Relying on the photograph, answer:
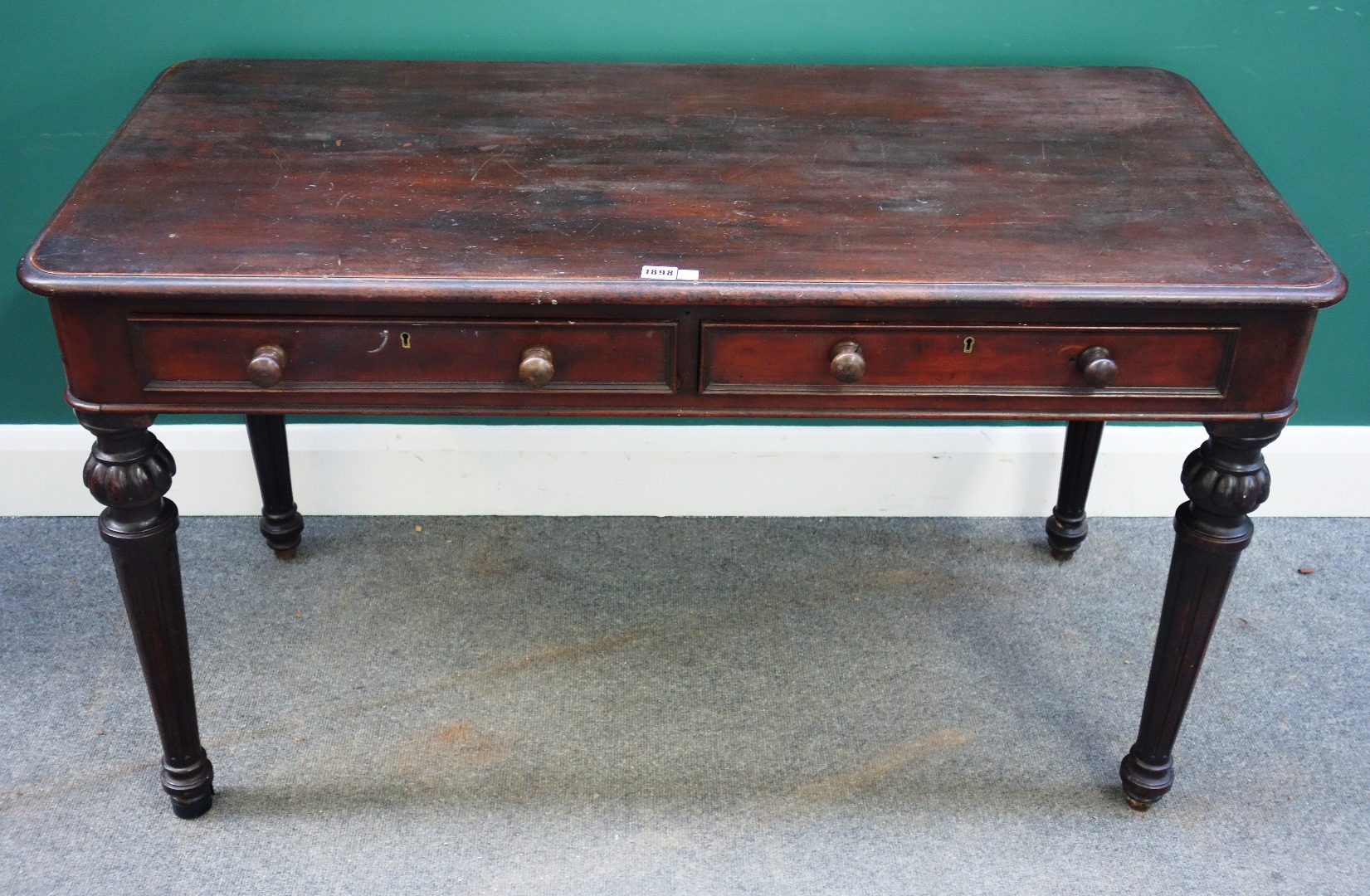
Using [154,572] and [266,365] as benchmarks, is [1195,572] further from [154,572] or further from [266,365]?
[154,572]

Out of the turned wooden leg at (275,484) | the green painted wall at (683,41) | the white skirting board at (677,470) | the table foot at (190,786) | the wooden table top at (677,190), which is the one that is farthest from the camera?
the white skirting board at (677,470)

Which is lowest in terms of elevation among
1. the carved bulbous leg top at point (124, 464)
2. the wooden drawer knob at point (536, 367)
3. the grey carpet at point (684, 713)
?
the grey carpet at point (684, 713)

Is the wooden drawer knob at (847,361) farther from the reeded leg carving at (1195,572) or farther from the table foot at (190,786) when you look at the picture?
the table foot at (190,786)

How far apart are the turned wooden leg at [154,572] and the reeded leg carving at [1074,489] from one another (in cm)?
149

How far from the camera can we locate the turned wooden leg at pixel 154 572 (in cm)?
163

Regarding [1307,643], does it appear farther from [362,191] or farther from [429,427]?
[362,191]

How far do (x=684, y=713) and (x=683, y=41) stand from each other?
3.53 ft

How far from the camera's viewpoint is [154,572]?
5.67 feet

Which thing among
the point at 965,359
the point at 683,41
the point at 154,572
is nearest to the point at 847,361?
the point at 965,359

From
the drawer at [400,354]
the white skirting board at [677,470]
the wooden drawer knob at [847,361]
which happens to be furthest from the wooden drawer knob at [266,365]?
the white skirting board at [677,470]

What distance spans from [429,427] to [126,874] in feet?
2.99

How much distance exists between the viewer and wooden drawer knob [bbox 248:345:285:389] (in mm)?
1540

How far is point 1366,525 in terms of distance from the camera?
2574 mm

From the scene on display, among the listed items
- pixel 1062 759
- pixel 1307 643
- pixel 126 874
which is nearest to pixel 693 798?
pixel 1062 759
